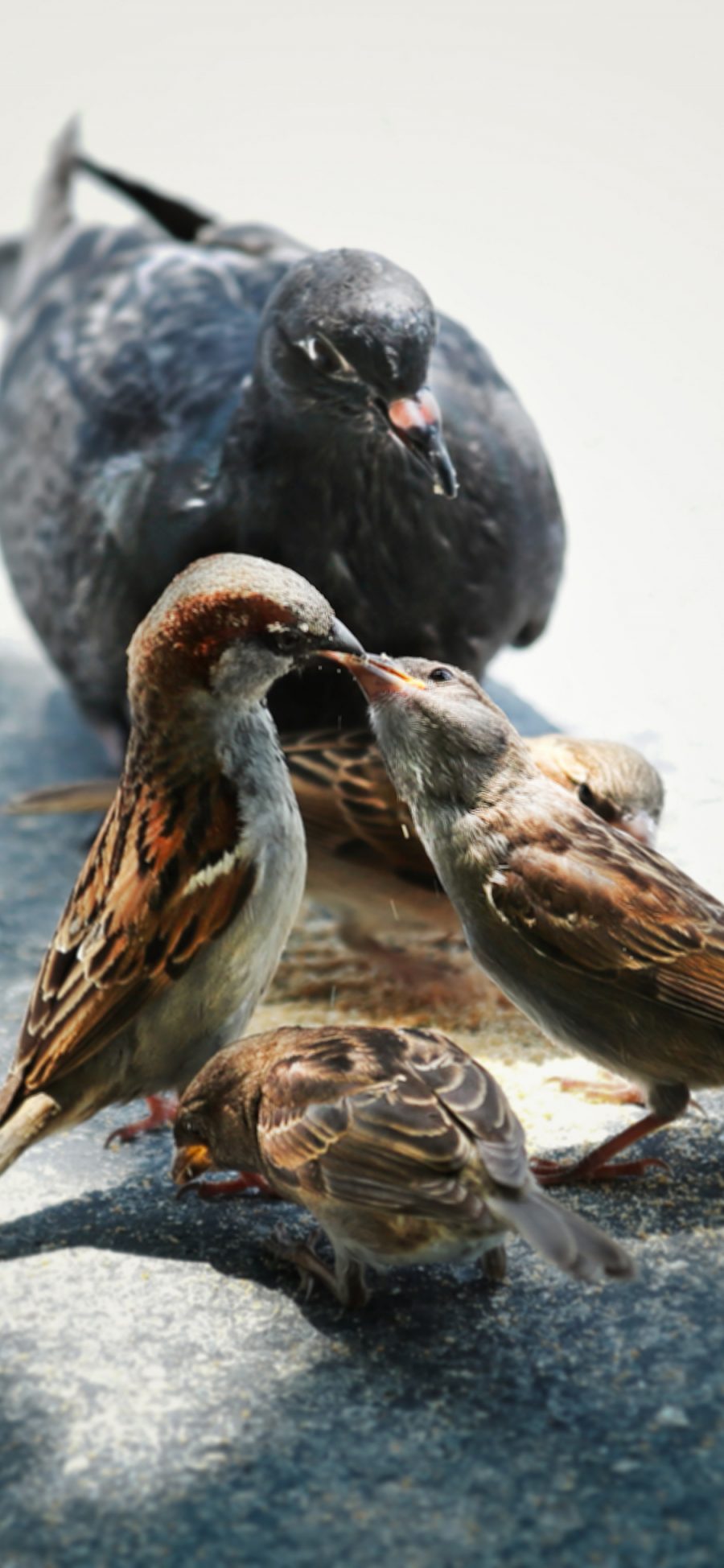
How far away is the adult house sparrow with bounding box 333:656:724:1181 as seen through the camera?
2680 millimetres

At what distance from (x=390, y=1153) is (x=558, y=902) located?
21.6 inches

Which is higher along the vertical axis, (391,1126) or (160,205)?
(160,205)

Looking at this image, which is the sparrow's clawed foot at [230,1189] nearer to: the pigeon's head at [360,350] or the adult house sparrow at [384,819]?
the adult house sparrow at [384,819]

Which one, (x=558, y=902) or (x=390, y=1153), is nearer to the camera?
(x=390, y=1153)

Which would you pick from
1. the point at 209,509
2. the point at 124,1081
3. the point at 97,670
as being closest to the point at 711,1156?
the point at 124,1081

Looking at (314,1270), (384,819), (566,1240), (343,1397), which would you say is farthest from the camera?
(384,819)

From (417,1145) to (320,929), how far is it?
6.26 feet

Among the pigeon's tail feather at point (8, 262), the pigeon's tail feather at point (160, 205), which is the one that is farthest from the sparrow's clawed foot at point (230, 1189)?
the pigeon's tail feather at point (8, 262)

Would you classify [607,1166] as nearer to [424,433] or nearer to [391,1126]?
[391,1126]

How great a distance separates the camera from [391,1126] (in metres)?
2.34

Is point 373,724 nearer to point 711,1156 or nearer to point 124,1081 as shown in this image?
point 124,1081

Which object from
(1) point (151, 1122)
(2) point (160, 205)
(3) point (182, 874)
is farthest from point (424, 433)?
(2) point (160, 205)

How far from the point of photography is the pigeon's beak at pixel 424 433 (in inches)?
126

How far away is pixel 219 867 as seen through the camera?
110 inches
